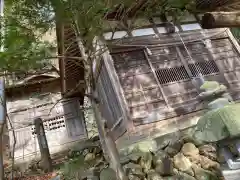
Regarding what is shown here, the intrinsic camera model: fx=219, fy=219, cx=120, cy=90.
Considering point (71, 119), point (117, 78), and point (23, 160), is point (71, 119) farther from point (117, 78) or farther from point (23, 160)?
point (117, 78)

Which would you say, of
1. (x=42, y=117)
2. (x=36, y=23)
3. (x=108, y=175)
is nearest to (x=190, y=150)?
(x=108, y=175)

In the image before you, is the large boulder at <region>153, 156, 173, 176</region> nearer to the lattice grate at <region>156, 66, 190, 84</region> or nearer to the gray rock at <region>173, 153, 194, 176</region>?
the gray rock at <region>173, 153, 194, 176</region>

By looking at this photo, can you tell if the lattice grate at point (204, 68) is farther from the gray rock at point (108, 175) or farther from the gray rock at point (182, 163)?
the gray rock at point (108, 175)

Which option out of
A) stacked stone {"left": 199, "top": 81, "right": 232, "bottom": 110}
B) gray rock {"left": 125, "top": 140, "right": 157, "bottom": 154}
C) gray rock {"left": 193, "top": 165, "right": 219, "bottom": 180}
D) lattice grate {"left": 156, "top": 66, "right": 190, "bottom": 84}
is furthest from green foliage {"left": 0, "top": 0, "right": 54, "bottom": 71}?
lattice grate {"left": 156, "top": 66, "right": 190, "bottom": 84}

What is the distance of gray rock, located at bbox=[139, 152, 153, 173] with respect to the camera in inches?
180

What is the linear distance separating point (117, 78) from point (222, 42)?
4285 millimetres

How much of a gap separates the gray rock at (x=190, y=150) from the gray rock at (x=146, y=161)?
0.71 meters

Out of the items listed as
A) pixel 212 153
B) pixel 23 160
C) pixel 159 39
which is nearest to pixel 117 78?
pixel 159 39

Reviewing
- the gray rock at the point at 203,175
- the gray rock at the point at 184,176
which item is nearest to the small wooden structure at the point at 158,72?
the gray rock at the point at 184,176

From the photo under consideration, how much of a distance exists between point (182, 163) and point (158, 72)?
3.07 m

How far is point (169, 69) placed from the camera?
6812 mm

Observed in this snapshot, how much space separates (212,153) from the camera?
446 cm

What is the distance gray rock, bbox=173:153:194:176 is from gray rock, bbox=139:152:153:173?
1.68 ft

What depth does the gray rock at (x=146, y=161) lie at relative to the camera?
4578 mm
